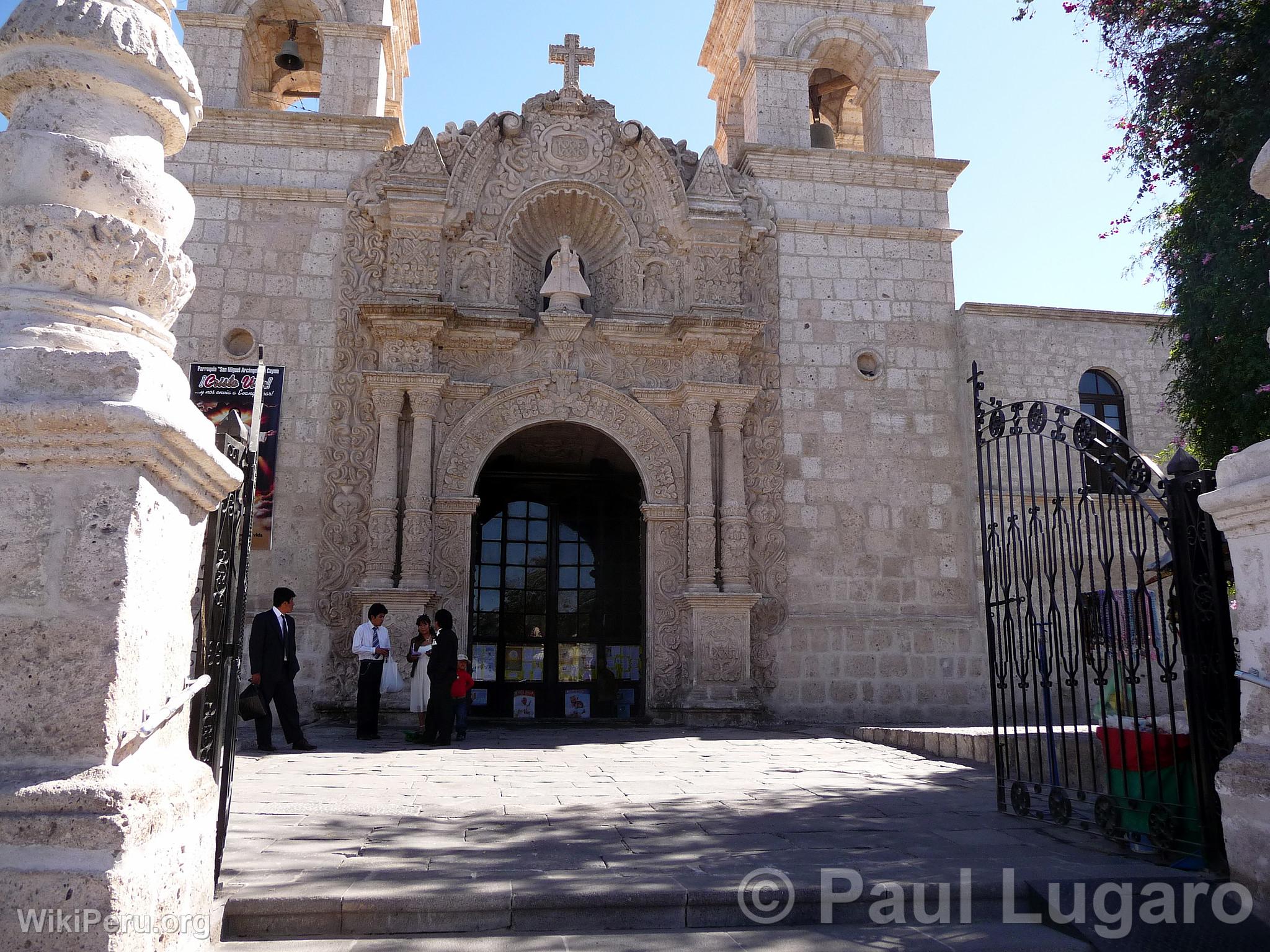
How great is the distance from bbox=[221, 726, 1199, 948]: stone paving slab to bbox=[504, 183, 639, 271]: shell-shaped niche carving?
735 cm

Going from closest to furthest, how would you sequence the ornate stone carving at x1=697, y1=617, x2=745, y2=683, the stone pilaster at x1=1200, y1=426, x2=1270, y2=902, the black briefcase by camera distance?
the stone pilaster at x1=1200, y1=426, x2=1270, y2=902
the black briefcase
the ornate stone carving at x1=697, y1=617, x2=745, y2=683

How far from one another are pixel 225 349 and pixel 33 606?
394 inches

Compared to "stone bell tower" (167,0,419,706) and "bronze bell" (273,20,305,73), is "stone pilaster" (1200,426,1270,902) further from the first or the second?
"bronze bell" (273,20,305,73)

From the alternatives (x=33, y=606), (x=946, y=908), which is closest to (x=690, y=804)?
(x=946, y=908)

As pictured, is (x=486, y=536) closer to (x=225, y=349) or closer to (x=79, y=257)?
(x=225, y=349)

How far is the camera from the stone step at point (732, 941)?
2992 mm

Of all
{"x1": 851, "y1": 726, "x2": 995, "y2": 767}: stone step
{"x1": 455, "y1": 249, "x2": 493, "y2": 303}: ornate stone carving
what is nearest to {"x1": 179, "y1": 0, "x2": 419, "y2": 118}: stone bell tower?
{"x1": 455, "y1": 249, "x2": 493, "y2": 303}: ornate stone carving

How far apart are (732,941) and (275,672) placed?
5892 millimetres

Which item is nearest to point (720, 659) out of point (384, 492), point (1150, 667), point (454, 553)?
point (454, 553)

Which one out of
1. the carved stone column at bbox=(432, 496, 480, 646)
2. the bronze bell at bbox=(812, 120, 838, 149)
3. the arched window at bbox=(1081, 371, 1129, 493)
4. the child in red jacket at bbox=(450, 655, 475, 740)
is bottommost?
the child in red jacket at bbox=(450, 655, 475, 740)

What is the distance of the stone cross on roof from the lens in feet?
42.4

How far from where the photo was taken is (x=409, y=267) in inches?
462

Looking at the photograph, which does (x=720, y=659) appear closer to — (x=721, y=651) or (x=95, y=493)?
Result: (x=721, y=651)

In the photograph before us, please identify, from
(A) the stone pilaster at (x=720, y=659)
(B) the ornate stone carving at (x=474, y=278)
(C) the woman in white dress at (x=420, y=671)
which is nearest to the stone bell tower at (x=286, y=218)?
(B) the ornate stone carving at (x=474, y=278)
